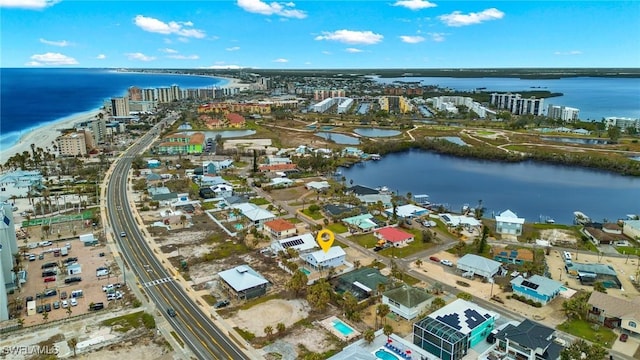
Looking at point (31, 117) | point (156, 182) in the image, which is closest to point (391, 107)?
point (156, 182)

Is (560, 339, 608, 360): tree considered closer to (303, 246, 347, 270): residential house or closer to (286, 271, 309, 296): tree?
→ (286, 271, 309, 296): tree

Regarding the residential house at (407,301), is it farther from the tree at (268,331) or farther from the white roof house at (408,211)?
the white roof house at (408,211)

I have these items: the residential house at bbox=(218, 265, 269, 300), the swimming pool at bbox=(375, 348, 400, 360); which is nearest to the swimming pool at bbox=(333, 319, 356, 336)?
the swimming pool at bbox=(375, 348, 400, 360)

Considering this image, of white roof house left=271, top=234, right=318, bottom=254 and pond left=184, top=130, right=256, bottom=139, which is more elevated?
pond left=184, top=130, right=256, bottom=139

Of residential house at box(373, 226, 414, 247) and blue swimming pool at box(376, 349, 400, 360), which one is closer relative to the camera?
blue swimming pool at box(376, 349, 400, 360)

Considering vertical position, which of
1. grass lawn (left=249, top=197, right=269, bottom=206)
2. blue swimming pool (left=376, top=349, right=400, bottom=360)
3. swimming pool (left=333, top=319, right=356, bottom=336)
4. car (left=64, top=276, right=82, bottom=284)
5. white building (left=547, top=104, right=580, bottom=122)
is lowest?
swimming pool (left=333, top=319, right=356, bottom=336)

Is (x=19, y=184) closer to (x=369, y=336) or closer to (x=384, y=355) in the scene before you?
(x=369, y=336)
